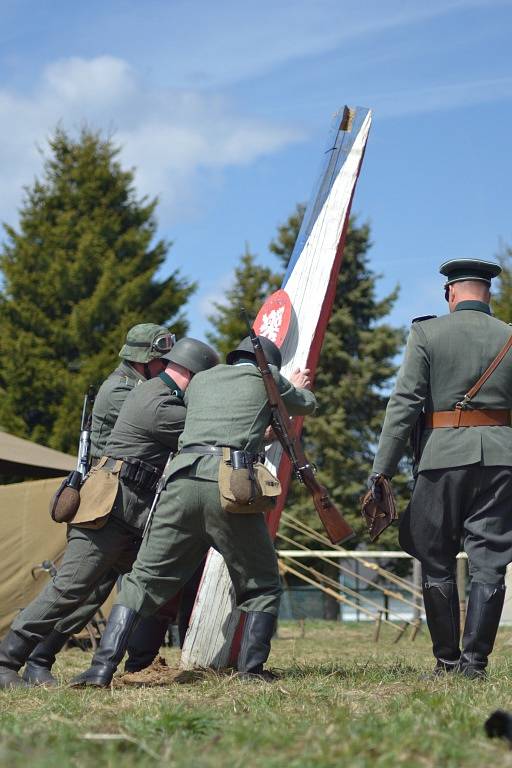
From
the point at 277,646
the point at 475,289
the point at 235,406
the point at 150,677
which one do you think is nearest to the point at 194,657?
the point at 150,677

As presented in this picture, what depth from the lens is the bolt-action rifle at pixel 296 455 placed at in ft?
17.7

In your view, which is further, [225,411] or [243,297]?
[243,297]

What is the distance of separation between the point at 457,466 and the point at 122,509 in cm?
172

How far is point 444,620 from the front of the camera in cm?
512

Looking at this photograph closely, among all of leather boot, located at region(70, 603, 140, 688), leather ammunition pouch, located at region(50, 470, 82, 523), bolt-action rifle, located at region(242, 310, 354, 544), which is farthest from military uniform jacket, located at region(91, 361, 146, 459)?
leather boot, located at region(70, 603, 140, 688)

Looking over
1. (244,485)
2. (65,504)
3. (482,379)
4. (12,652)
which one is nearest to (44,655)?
(12,652)

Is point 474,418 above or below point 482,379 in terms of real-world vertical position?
below

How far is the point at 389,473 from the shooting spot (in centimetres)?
526

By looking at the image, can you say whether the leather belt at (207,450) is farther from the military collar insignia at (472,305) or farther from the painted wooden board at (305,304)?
the military collar insignia at (472,305)

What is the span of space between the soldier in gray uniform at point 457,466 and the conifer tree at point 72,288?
15830mm

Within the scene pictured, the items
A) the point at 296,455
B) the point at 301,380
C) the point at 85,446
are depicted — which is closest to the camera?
the point at 296,455

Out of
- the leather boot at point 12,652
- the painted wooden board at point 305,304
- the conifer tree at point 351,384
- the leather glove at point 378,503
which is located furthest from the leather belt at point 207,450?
the conifer tree at point 351,384

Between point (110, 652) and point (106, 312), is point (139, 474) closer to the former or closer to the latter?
point (110, 652)

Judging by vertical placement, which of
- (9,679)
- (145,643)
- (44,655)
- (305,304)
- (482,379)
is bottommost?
(9,679)
